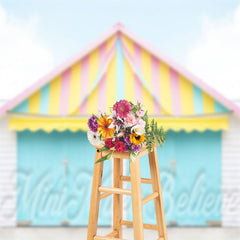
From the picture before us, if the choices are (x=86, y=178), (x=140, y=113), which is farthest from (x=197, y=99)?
(x=140, y=113)

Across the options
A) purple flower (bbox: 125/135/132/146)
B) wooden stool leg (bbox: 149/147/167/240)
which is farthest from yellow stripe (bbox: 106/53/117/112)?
purple flower (bbox: 125/135/132/146)

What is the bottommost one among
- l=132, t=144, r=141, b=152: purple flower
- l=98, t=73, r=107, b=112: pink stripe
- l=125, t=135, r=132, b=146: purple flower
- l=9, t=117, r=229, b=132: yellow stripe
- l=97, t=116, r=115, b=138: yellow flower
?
l=132, t=144, r=141, b=152: purple flower

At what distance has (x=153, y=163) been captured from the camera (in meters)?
2.97

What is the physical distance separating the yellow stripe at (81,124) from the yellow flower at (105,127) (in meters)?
2.74

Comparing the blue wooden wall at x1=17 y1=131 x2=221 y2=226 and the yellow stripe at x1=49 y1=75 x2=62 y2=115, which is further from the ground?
the yellow stripe at x1=49 y1=75 x2=62 y2=115

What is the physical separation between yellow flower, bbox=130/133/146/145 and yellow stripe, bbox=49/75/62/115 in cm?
293

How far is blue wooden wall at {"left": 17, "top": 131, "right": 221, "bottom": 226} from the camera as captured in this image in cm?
558

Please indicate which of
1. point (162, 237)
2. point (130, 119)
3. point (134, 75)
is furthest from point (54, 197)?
point (130, 119)

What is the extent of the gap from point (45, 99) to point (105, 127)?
294 cm

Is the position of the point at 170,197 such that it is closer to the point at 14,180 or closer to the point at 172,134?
the point at 172,134

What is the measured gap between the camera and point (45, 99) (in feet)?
17.7

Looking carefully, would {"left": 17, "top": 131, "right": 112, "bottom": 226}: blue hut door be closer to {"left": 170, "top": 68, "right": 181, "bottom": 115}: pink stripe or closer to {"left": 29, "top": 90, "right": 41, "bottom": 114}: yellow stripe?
{"left": 29, "top": 90, "right": 41, "bottom": 114}: yellow stripe

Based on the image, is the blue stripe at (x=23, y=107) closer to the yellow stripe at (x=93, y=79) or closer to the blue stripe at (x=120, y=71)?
A: the yellow stripe at (x=93, y=79)

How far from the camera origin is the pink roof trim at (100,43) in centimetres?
528
